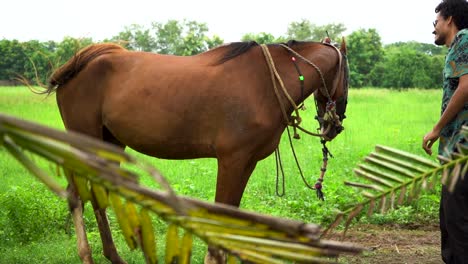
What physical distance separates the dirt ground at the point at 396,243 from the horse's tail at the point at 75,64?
211cm

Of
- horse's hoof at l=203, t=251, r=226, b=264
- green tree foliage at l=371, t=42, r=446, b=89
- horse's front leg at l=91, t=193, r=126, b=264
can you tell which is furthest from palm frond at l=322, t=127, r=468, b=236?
green tree foliage at l=371, t=42, r=446, b=89

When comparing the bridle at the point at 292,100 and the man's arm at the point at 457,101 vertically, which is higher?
the man's arm at the point at 457,101

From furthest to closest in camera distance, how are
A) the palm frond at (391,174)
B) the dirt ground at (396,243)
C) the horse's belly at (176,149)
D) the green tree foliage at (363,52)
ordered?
the green tree foliage at (363,52), the dirt ground at (396,243), the horse's belly at (176,149), the palm frond at (391,174)

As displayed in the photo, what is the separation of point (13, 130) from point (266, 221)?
243 mm

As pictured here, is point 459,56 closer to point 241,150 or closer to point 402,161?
point 241,150

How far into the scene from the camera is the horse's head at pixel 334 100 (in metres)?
4.03

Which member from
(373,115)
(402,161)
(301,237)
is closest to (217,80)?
(402,161)

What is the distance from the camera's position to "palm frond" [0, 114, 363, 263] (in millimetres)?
518

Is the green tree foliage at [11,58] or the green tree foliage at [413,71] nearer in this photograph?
the green tree foliage at [11,58]

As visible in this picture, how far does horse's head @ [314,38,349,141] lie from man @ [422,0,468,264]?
2.41ft

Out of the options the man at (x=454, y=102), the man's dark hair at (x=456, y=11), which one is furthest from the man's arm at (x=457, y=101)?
the man's dark hair at (x=456, y=11)

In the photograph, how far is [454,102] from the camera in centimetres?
304

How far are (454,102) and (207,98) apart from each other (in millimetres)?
1394

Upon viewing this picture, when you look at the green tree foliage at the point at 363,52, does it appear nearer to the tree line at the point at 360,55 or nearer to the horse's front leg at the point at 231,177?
the tree line at the point at 360,55
